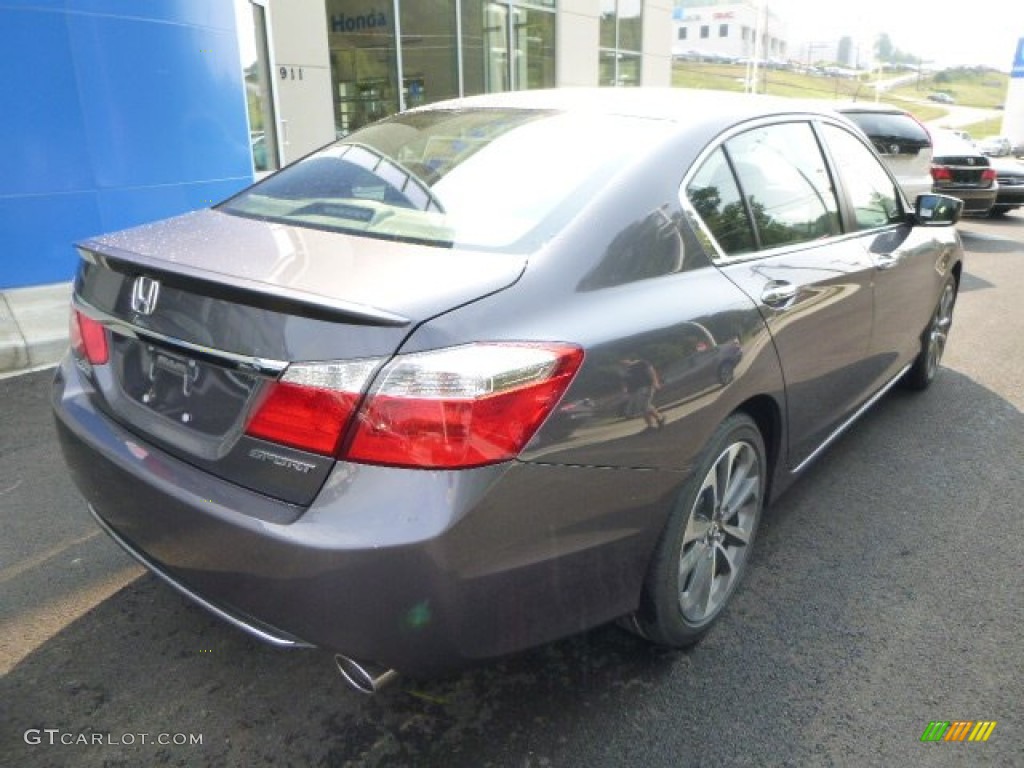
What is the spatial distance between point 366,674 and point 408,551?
1.34 feet

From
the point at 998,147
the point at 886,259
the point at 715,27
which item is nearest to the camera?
the point at 886,259

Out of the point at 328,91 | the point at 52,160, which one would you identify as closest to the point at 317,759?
the point at 52,160

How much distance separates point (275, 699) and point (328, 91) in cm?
A: 985

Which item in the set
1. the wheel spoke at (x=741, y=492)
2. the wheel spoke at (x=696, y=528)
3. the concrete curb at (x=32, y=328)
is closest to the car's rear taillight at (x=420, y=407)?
the wheel spoke at (x=696, y=528)

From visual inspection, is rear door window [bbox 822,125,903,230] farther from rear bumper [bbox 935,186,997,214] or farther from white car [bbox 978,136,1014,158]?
white car [bbox 978,136,1014,158]

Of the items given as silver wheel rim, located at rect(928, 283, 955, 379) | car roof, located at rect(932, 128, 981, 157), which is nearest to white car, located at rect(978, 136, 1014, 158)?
car roof, located at rect(932, 128, 981, 157)

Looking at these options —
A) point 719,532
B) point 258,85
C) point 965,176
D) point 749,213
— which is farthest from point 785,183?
point 965,176

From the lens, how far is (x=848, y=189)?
3.41m

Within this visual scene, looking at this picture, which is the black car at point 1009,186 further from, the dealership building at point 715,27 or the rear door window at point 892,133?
the dealership building at point 715,27

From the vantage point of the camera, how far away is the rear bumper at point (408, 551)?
1660 millimetres

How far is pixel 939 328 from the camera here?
4695 mm

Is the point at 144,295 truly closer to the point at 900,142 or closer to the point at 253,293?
the point at 253,293

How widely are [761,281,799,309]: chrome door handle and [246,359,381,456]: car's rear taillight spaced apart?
138cm

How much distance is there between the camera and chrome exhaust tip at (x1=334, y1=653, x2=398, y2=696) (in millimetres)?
1825
